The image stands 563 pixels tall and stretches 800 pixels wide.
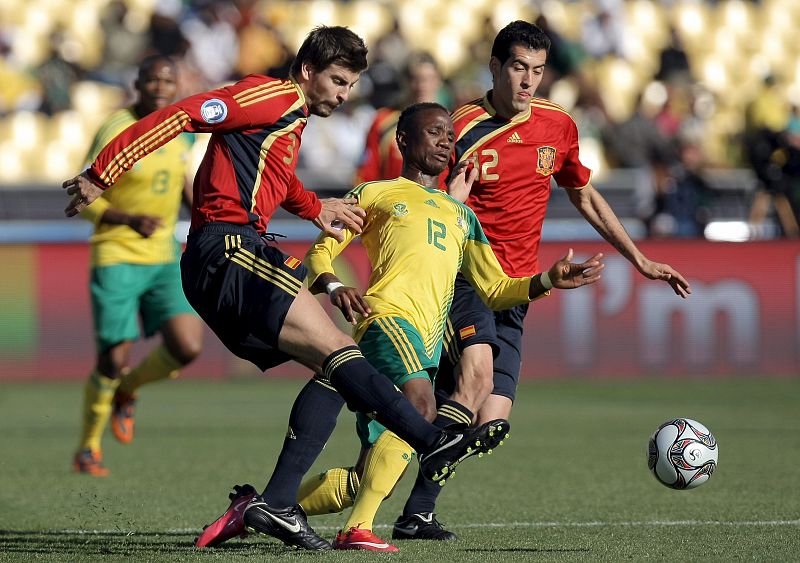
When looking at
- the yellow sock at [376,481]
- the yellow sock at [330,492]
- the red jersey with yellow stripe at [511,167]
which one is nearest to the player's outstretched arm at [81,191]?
the yellow sock at [376,481]

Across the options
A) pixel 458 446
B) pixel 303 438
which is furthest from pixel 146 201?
pixel 458 446

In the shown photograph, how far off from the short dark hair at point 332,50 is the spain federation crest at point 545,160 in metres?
1.39

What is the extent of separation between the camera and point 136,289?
371 inches

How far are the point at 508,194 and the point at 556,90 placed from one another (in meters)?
12.0

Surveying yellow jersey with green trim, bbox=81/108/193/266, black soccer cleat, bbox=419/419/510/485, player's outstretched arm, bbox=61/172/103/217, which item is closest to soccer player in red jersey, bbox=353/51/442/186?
yellow jersey with green trim, bbox=81/108/193/266

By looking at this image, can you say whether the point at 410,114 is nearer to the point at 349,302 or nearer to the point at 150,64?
the point at 349,302

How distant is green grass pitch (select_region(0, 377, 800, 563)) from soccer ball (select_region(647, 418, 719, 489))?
0.73 feet

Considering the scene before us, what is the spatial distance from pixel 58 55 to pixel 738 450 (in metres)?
10.9

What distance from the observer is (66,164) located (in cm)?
1688

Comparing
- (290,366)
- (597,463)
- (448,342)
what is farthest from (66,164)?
(448,342)

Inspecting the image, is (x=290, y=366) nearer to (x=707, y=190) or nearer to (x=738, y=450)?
(x=707, y=190)

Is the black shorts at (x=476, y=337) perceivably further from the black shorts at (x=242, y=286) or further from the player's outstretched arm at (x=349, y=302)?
the black shorts at (x=242, y=286)

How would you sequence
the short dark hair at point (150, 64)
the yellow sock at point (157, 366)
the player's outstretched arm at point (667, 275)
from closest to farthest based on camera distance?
the player's outstretched arm at point (667, 275) < the short dark hair at point (150, 64) < the yellow sock at point (157, 366)

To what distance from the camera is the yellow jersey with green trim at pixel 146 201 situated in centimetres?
934
